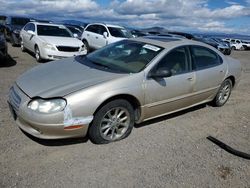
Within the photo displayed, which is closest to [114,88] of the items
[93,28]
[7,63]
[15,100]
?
[15,100]

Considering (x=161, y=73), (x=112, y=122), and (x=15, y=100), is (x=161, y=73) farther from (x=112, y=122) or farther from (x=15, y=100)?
(x=15, y=100)

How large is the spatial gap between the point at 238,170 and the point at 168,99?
1.47 m

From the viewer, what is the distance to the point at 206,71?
4914 millimetres

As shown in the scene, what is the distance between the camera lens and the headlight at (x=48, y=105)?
10.6ft

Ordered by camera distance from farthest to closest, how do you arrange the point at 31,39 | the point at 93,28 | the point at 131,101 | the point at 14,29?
the point at 93,28
the point at 14,29
the point at 31,39
the point at 131,101

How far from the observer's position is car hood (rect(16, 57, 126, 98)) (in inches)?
133

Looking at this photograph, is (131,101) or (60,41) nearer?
(131,101)

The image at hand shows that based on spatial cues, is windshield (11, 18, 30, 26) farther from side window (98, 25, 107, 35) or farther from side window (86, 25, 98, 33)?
side window (98, 25, 107, 35)

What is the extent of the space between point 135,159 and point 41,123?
1290 mm

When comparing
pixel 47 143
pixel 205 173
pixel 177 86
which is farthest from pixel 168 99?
pixel 47 143

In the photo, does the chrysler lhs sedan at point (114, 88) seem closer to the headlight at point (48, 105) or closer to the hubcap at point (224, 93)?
the headlight at point (48, 105)

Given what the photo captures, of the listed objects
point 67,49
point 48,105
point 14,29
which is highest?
point 48,105

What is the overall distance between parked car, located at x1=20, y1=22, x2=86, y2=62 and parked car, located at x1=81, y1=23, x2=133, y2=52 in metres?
2.50

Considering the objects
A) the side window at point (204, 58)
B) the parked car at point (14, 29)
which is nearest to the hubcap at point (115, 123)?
the side window at point (204, 58)
